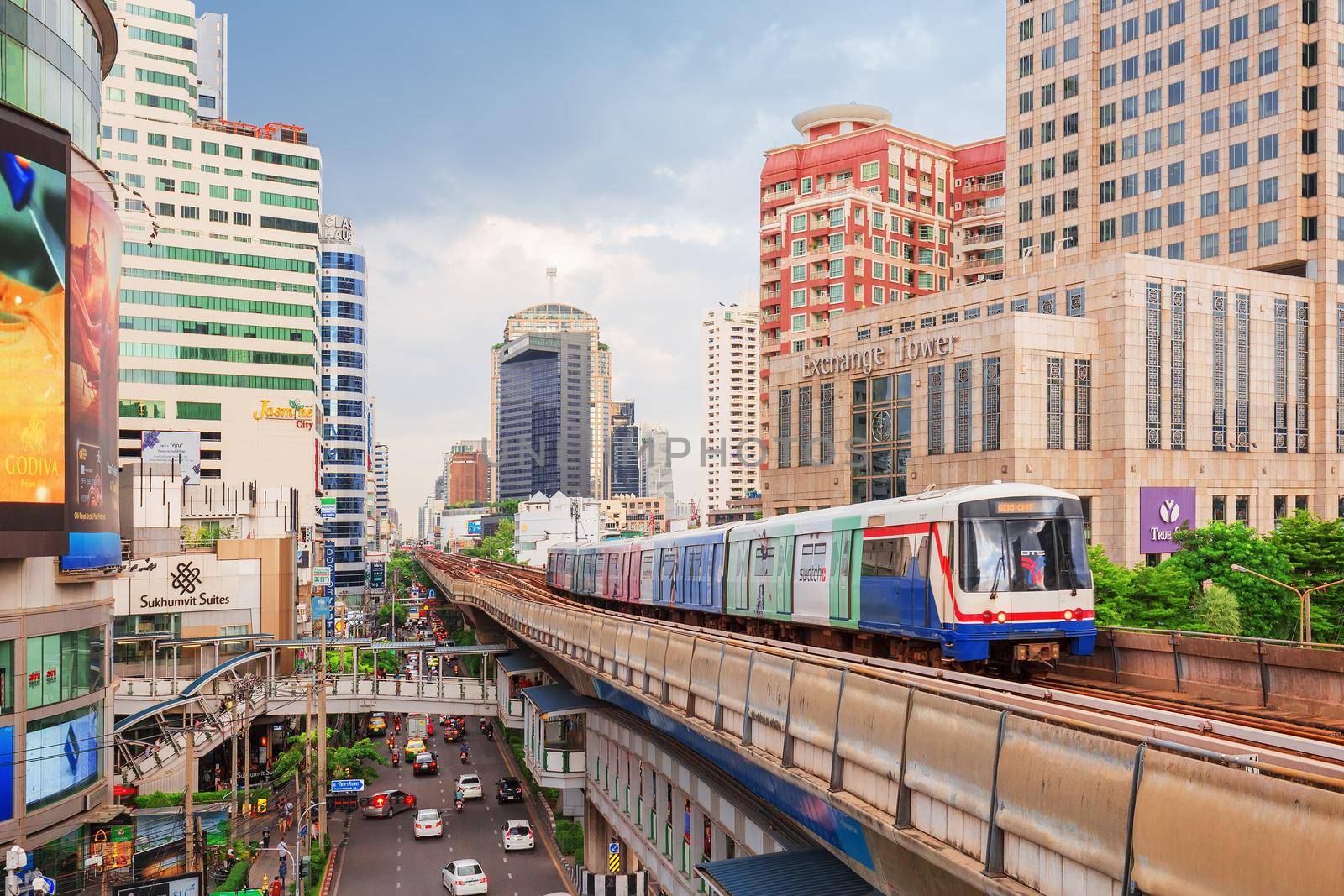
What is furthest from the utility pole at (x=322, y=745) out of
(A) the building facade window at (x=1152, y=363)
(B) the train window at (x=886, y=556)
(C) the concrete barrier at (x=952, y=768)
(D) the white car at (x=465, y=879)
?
(A) the building facade window at (x=1152, y=363)

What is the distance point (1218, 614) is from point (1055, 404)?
1783 centimetres

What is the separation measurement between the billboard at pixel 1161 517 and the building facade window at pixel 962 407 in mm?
9337

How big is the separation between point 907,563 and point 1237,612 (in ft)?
104

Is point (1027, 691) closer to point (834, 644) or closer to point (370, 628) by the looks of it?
point (834, 644)

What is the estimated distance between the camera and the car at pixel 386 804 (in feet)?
186

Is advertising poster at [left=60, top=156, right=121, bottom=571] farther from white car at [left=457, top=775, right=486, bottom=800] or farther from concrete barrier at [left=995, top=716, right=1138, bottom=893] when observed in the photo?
white car at [left=457, top=775, right=486, bottom=800]

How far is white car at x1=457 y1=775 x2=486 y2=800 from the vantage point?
192 ft

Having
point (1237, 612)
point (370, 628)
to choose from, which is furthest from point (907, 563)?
point (370, 628)

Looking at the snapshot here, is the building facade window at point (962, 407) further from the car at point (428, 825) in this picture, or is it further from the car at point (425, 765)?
the car at point (425, 765)

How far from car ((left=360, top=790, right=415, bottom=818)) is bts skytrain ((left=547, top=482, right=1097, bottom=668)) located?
34755mm

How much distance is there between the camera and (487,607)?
58406 mm

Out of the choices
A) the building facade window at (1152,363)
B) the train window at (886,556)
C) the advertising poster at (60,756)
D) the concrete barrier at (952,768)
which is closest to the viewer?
the concrete barrier at (952,768)

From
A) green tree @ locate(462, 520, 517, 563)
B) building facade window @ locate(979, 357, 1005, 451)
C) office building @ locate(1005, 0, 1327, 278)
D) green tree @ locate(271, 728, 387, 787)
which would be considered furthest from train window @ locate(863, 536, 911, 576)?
green tree @ locate(462, 520, 517, 563)

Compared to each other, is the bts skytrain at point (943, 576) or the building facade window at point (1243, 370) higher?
the building facade window at point (1243, 370)
